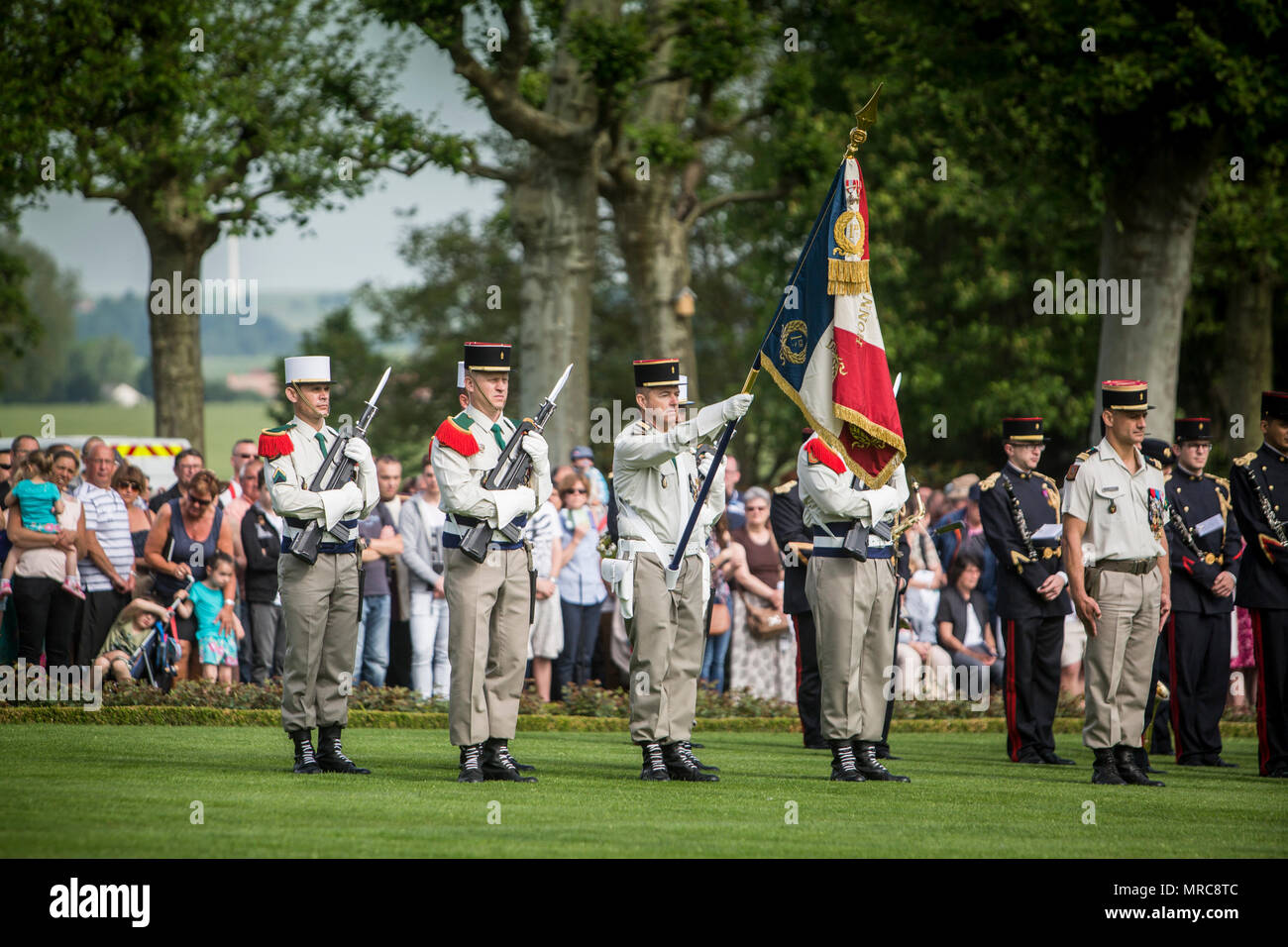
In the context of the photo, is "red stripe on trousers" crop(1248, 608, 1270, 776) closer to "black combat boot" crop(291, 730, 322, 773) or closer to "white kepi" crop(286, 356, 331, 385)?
"black combat boot" crop(291, 730, 322, 773)

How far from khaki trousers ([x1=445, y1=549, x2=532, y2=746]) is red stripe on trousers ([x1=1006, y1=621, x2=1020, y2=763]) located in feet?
13.2

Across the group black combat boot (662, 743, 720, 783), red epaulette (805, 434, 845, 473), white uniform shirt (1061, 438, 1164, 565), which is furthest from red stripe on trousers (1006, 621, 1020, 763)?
black combat boot (662, 743, 720, 783)

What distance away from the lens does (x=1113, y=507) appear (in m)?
9.96

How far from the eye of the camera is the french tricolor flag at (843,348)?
9820 millimetres

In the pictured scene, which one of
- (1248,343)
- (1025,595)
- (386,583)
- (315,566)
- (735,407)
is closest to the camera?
(735,407)

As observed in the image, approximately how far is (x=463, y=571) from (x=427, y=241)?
39554 mm

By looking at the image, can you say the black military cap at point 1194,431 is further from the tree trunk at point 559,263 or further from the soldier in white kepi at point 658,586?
the tree trunk at point 559,263

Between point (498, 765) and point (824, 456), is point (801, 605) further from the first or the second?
point (498, 765)

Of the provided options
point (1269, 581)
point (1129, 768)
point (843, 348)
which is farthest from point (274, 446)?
point (1269, 581)

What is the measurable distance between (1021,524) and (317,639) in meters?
5.22

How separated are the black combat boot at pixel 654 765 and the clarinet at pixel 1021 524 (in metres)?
3.70

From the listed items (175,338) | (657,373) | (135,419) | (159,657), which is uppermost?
(135,419)
